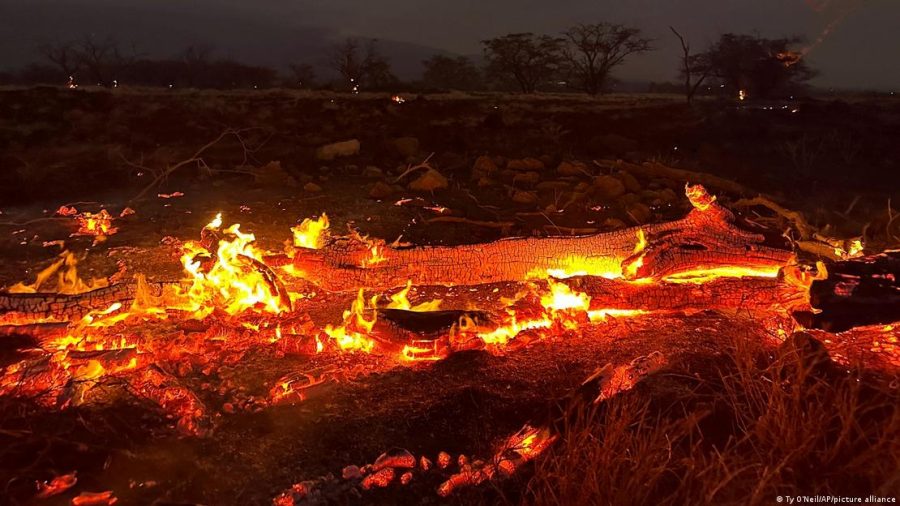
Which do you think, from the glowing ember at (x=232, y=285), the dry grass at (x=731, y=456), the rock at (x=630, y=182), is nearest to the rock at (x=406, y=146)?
the rock at (x=630, y=182)

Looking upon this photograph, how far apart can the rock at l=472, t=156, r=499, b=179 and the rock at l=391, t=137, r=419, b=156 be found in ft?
5.93

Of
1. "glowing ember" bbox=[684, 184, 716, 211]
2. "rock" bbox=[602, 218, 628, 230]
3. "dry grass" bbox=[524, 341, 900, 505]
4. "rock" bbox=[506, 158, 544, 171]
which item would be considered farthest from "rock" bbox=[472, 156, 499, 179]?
"dry grass" bbox=[524, 341, 900, 505]

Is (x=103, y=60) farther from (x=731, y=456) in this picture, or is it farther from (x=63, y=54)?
(x=731, y=456)

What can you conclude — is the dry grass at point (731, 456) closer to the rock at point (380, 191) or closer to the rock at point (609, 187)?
the rock at point (609, 187)

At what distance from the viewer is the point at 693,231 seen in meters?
4.55

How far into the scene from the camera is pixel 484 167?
951 centimetres

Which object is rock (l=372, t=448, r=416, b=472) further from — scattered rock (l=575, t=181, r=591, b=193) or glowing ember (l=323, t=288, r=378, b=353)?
scattered rock (l=575, t=181, r=591, b=193)

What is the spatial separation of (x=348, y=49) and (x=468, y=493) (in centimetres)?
4426

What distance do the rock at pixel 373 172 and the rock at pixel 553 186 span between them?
8.55 feet

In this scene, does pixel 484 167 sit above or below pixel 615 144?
below

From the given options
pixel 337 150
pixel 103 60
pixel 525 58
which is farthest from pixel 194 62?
pixel 337 150

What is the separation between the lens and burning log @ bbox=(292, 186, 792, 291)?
14.6ft

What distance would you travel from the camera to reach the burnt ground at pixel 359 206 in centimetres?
269

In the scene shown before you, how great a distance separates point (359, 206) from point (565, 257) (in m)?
3.46
